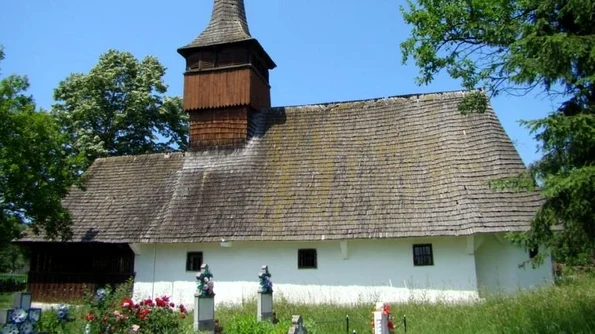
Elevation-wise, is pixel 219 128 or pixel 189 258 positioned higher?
pixel 219 128

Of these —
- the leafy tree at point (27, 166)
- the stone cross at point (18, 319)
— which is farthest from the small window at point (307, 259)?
the stone cross at point (18, 319)

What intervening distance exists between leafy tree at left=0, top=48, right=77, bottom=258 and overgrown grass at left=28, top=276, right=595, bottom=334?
5762mm

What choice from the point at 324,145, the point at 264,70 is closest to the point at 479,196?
the point at 324,145

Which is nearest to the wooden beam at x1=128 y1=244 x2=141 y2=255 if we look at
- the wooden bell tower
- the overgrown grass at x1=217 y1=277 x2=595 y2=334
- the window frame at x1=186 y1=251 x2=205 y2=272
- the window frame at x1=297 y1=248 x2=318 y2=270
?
the window frame at x1=186 y1=251 x2=205 y2=272

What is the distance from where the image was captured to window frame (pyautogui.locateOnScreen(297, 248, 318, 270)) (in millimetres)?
14417

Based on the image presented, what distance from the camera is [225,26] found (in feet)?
64.1

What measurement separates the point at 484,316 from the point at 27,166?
13.0m

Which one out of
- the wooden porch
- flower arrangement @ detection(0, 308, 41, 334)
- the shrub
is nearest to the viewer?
flower arrangement @ detection(0, 308, 41, 334)

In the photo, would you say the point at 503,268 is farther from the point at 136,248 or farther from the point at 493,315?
the point at 136,248

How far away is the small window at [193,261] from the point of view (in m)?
15.4

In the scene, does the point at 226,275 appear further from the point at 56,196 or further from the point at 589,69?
the point at 589,69

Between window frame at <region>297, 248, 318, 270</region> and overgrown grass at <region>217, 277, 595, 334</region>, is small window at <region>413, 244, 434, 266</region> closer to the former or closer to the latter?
overgrown grass at <region>217, 277, 595, 334</region>

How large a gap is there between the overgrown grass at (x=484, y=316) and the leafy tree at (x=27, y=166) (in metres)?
5.76

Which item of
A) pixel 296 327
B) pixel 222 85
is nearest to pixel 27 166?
pixel 222 85
